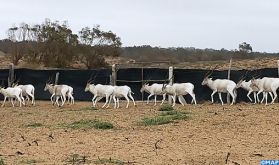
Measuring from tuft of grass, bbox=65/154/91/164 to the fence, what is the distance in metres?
15.7

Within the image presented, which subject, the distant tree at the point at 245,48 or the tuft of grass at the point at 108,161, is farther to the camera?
the distant tree at the point at 245,48

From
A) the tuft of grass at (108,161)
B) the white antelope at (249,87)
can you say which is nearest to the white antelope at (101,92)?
the white antelope at (249,87)

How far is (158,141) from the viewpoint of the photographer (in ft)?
38.8

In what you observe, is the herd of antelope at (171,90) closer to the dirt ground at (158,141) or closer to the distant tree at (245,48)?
the dirt ground at (158,141)

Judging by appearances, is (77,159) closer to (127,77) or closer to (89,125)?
(89,125)

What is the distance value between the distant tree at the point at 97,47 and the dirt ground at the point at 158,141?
35.5m

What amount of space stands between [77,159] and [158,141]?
2447 millimetres

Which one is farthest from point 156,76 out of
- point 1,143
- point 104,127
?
point 1,143

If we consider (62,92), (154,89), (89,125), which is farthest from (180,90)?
(89,125)

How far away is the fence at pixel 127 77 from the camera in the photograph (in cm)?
2580

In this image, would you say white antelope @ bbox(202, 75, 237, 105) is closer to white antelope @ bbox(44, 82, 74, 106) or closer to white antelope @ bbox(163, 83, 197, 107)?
white antelope @ bbox(163, 83, 197, 107)

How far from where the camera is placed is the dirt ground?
10.0 meters

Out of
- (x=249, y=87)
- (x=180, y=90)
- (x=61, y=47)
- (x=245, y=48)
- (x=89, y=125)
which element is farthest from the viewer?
(x=245, y=48)

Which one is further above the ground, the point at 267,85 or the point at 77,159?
the point at 267,85
